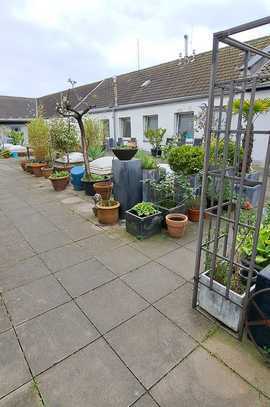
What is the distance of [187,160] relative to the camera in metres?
3.95

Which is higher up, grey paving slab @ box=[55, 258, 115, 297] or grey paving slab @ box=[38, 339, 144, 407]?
grey paving slab @ box=[55, 258, 115, 297]

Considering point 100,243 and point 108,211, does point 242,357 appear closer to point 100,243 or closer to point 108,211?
point 100,243

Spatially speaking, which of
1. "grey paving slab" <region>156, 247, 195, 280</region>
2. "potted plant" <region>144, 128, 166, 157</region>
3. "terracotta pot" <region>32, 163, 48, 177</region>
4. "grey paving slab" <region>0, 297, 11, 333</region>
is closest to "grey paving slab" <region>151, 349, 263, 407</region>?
"grey paving slab" <region>156, 247, 195, 280</region>

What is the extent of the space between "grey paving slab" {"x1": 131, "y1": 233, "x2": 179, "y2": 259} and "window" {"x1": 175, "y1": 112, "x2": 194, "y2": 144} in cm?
692

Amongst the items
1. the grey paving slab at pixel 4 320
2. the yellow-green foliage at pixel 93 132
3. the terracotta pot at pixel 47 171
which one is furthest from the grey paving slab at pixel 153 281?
the yellow-green foliage at pixel 93 132

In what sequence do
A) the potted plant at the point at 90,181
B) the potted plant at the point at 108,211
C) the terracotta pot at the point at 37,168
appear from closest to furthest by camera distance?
the potted plant at the point at 108,211, the potted plant at the point at 90,181, the terracotta pot at the point at 37,168

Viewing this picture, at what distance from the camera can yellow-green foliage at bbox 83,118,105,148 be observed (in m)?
7.70

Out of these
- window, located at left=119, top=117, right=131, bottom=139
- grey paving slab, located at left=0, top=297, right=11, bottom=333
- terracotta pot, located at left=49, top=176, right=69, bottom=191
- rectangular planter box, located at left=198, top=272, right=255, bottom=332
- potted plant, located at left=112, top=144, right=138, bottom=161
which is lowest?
grey paving slab, located at left=0, top=297, right=11, bottom=333

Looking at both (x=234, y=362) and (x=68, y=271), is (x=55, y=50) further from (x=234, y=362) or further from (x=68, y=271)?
(x=234, y=362)

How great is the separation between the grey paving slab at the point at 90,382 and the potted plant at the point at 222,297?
2.76 ft

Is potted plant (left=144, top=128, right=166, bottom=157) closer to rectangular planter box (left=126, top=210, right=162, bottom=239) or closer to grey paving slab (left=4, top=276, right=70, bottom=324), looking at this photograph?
rectangular planter box (left=126, top=210, right=162, bottom=239)

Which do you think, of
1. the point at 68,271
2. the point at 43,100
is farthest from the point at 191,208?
the point at 43,100

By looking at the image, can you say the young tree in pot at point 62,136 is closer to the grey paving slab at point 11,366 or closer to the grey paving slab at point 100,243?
the grey paving slab at point 100,243

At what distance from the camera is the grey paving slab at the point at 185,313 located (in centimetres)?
182
